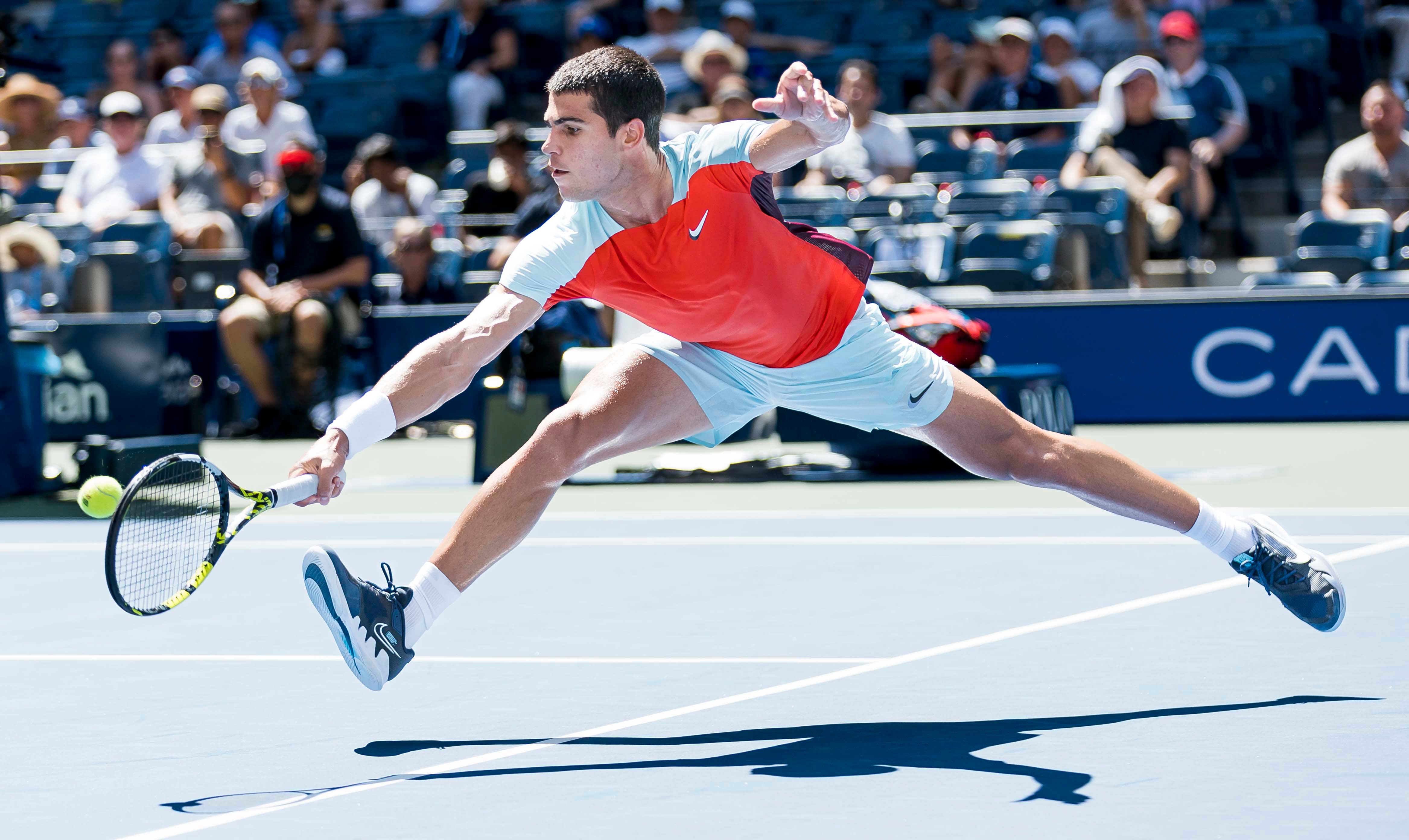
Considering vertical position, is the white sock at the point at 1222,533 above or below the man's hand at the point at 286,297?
below

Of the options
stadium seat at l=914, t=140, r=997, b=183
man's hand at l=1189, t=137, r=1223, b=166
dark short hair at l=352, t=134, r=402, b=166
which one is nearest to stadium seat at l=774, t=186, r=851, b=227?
stadium seat at l=914, t=140, r=997, b=183

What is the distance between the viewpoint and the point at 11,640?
5848 mm

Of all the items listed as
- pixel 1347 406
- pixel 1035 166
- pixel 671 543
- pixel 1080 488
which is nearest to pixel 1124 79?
pixel 1035 166

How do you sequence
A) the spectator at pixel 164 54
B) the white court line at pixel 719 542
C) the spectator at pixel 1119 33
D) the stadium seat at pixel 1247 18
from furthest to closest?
the spectator at pixel 164 54 → the stadium seat at pixel 1247 18 → the spectator at pixel 1119 33 → the white court line at pixel 719 542

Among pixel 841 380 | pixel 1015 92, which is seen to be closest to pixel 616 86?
pixel 841 380

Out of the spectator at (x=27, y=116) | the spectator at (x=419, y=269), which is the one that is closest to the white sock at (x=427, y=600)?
the spectator at (x=419, y=269)

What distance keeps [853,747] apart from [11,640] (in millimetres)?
2859

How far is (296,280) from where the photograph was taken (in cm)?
1273

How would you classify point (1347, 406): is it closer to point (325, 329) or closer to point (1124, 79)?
point (1124, 79)

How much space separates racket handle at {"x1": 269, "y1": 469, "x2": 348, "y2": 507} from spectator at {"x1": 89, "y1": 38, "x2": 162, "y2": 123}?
14.3m

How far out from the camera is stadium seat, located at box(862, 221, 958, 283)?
12.8m

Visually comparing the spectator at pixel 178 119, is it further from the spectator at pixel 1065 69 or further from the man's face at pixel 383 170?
the spectator at pixel 1065 69

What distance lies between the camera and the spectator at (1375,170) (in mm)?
12211

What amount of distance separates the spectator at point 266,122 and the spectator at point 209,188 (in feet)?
0.35
